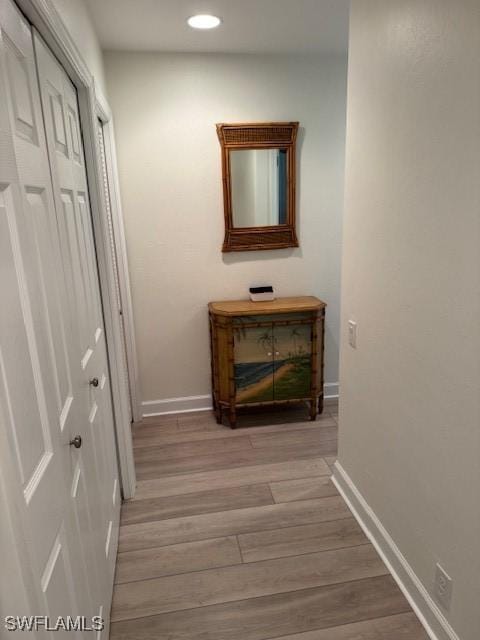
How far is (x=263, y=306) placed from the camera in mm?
2939

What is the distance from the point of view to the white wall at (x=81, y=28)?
141cm

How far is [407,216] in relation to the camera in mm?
1524

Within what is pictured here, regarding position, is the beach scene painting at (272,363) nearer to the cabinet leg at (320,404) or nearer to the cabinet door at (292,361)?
the cabinet door at (292,361)

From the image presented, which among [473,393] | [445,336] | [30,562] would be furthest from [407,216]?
[30,562]

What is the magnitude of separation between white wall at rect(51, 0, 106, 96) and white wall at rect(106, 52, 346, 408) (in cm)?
52

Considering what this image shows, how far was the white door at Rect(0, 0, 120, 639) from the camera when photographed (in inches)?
31.5

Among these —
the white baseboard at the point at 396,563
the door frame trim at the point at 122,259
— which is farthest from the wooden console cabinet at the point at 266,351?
the white baseboard at the point at 396,563

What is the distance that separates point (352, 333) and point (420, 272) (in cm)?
66

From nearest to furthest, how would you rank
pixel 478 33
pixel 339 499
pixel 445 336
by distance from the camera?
1. pixel 478 33
2. pixel 445 336
3. pixel 339 499

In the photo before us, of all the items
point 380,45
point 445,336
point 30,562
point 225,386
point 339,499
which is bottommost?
point 339,499

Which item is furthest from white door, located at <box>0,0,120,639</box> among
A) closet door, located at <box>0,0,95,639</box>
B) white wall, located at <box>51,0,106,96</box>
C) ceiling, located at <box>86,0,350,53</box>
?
ceiling, located at <box>86,0,350,53</box>

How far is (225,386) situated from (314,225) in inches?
52.9

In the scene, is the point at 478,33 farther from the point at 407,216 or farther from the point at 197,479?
the point at 197,479

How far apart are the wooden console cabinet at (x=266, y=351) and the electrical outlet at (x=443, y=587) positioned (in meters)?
1.62
